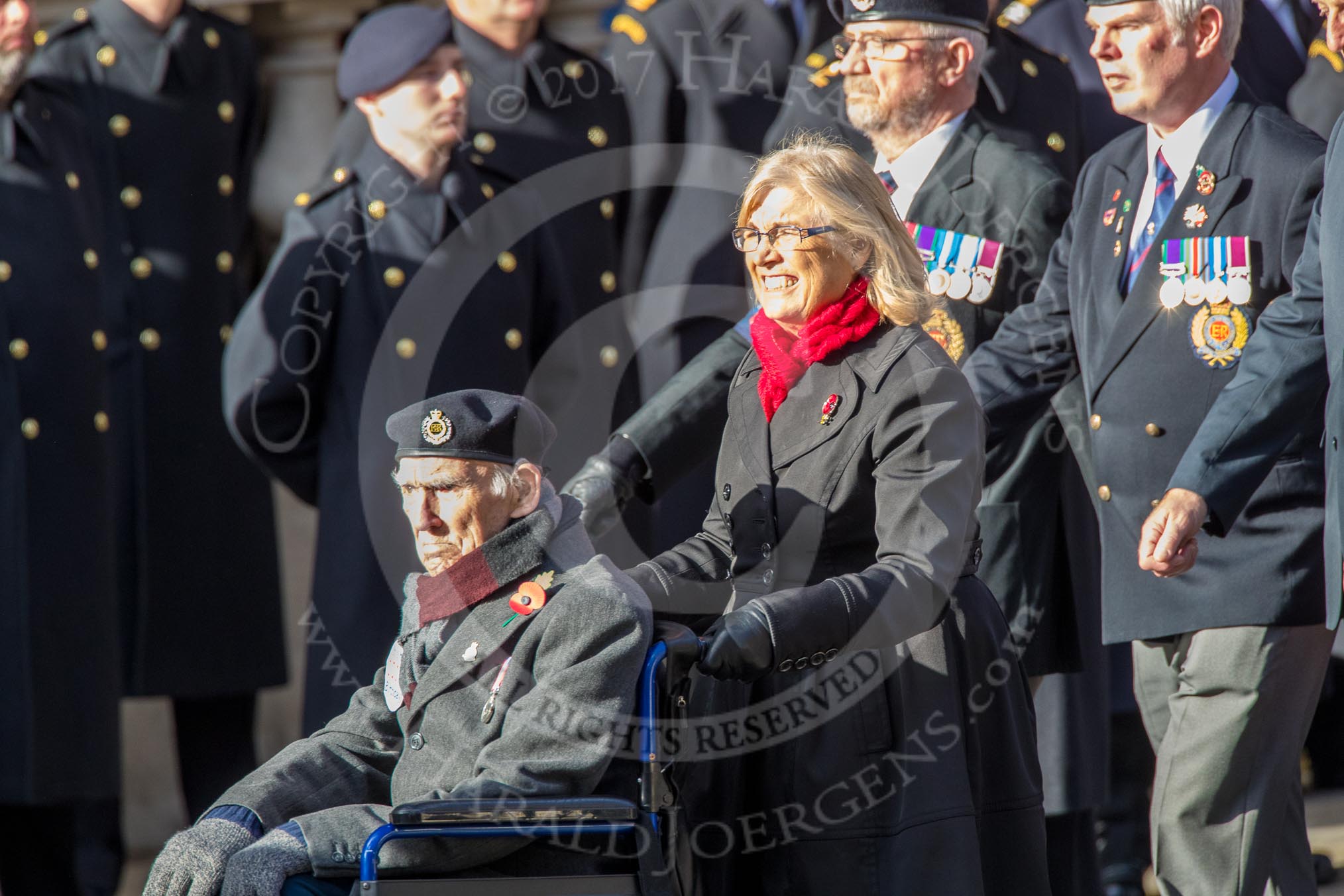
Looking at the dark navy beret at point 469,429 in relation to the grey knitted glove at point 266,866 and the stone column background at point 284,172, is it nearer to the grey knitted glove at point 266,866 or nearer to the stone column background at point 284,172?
the grey knitted glove at point 266,866

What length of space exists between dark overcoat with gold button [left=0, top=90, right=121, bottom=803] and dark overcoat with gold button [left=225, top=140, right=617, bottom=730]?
1.56ft

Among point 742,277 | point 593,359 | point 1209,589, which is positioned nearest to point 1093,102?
point 742,277

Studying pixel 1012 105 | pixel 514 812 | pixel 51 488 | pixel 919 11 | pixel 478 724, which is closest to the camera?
pixel 514 812

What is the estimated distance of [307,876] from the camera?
3.19m

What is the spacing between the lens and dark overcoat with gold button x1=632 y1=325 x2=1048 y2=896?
10.7 ft

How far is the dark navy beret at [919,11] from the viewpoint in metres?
4.48

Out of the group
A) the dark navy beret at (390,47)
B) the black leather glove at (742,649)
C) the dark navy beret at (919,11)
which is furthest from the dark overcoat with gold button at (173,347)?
the black leather glove at (742,649)

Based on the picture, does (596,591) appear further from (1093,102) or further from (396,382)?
(1093,102)

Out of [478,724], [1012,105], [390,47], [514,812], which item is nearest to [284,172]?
[390,47]

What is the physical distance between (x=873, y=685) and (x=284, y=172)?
3.55m

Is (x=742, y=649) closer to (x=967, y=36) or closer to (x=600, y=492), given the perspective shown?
(x=600, y=492)

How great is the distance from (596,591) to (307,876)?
2.00ft

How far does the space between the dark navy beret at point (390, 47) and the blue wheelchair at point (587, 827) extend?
92.8 inches

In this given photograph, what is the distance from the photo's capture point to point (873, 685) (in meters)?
3.37
